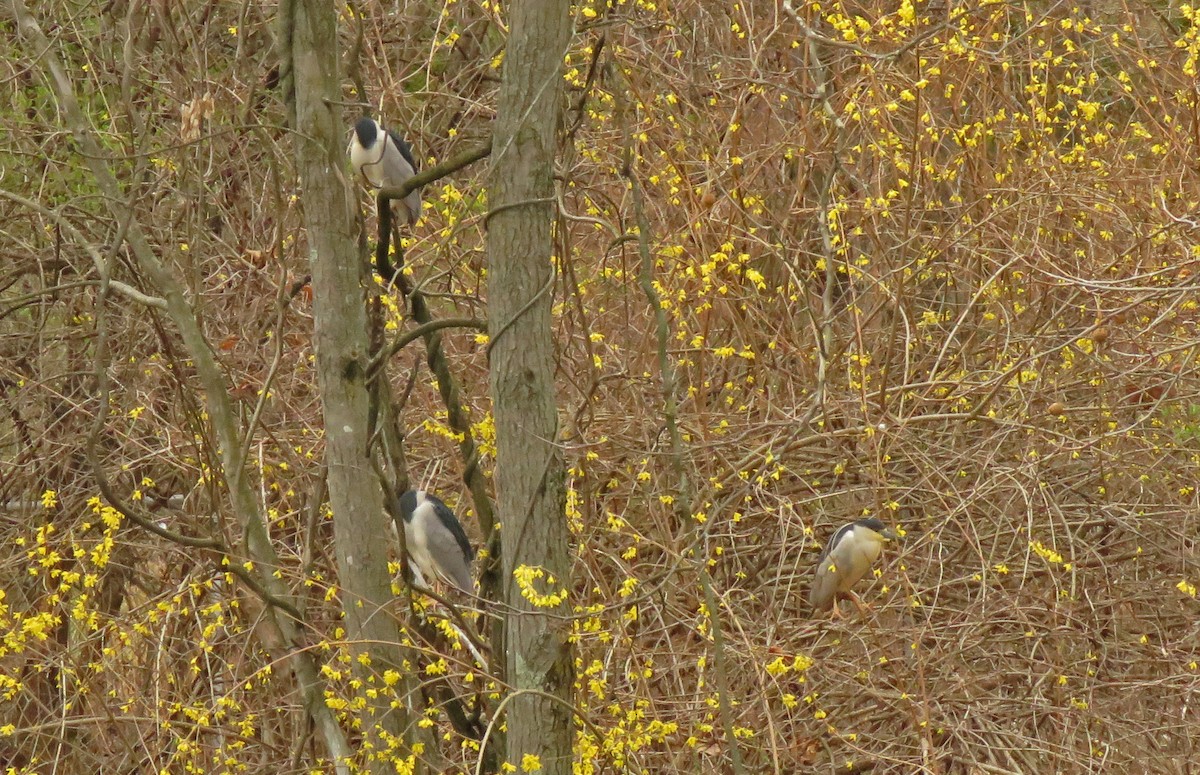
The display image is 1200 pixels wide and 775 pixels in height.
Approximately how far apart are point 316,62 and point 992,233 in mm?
3143

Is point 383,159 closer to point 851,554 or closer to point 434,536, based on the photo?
point 434,536

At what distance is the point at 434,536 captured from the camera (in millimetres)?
6246

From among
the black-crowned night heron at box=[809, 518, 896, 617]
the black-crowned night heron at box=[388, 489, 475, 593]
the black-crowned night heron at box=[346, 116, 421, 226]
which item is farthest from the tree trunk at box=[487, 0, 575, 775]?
the black-crowned night heron at box=[346, 116, 421, 226]

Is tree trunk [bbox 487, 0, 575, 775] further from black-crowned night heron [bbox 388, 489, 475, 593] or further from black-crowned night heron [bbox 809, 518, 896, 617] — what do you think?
black-crowned night heron [bbox 809, 518, 896, 617]

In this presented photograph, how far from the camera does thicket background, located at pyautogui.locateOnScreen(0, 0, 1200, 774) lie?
5.83 m

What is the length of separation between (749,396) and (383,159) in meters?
2.02

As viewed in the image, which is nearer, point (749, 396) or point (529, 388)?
point (529, 388)

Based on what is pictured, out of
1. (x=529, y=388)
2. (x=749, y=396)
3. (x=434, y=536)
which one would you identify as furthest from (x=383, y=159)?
(x=529, y=388)

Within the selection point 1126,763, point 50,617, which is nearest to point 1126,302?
point 1126,763

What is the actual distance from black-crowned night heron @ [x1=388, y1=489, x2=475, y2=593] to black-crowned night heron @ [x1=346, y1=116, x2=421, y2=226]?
126 cm

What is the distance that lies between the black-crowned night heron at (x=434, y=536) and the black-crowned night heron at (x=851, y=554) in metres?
1.47

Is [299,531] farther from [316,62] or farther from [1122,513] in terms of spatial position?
[1122,513]

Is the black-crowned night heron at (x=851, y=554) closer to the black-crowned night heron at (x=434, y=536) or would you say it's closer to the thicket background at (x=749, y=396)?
the thicket background at (x=749, y=396)

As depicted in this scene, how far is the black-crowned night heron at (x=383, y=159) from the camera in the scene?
6.60 m
